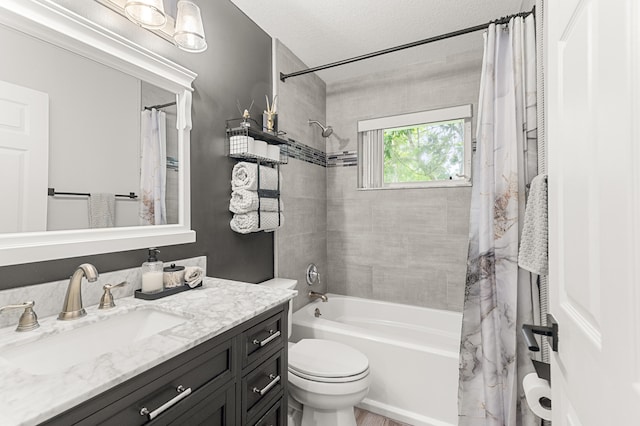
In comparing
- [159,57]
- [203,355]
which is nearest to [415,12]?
[159,57]

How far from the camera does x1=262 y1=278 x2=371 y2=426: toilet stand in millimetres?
1491

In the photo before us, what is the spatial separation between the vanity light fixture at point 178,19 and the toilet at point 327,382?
Result: 1.67 meters

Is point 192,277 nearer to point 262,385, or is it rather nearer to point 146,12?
point 262,385

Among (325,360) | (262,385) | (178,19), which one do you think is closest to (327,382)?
(325,360)

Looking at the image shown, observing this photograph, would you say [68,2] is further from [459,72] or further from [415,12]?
[459,72]

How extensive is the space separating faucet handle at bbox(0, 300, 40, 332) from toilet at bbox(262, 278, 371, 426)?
111 centimetres

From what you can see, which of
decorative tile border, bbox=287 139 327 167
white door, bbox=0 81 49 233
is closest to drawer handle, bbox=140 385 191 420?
white door, bbox=0 81 49 233

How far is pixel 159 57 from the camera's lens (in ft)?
4.48

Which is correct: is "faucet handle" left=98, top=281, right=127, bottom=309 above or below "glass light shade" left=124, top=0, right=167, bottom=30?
below

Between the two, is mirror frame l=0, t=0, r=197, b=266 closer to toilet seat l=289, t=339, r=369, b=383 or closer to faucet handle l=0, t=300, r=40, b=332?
faucet handle l=0, t=300, r=40, b=332

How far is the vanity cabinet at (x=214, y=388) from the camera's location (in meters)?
0.69

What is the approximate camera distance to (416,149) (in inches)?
108

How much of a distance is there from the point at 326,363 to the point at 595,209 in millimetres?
1431

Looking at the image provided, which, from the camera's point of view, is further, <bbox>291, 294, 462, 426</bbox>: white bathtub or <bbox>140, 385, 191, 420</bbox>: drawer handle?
<bbox>291, 294, 462, 426</bbox>: white bathtub
